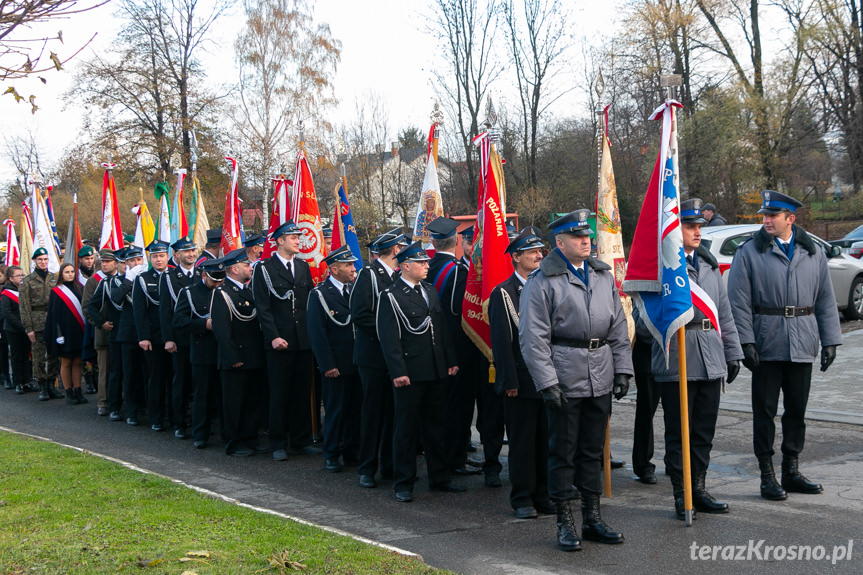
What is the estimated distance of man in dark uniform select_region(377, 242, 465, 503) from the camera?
23.1 ft

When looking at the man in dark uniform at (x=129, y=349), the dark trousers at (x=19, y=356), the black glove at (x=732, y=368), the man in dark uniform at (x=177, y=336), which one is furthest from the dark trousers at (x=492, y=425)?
the dark trousers at (x=19, y=356)

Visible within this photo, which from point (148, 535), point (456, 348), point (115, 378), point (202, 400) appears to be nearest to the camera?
point (148, 535)

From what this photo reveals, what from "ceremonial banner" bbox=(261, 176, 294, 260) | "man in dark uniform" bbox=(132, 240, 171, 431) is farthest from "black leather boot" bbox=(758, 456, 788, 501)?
"ceremonial banner" bbox=(261, 176, 294, 260)

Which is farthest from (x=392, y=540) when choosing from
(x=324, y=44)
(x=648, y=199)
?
(x=324, y=44)

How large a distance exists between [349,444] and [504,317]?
2.96 m

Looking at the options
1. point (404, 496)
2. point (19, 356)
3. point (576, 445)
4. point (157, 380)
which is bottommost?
point (404, 496)

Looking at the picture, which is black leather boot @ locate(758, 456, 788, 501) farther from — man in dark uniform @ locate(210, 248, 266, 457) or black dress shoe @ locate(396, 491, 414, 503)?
man in dark uniform @ locate(210, 248, 266, 457)

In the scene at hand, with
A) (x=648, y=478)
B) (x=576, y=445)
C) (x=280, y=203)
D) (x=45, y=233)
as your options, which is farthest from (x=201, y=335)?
(x=45, y=233)

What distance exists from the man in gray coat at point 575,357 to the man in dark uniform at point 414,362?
1.61 metres

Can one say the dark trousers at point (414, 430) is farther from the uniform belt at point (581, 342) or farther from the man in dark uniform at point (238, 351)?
the man in dark uniform at point (238, 351)

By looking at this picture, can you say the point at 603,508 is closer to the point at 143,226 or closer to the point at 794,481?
the point at 794,481

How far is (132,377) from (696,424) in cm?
766

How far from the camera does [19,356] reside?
14430 mm

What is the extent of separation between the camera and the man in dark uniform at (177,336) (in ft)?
33.0
